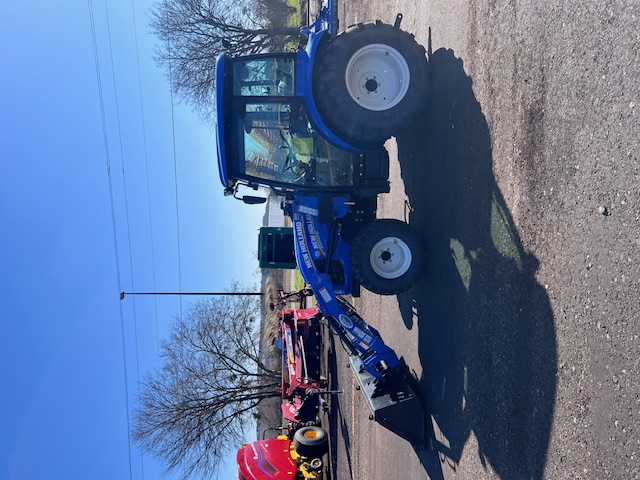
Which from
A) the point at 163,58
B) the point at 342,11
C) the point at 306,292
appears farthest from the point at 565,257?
the point at 163,58

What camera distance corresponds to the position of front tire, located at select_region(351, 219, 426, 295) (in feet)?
20.2

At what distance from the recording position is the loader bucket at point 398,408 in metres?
6.21

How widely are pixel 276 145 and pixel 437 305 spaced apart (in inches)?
115

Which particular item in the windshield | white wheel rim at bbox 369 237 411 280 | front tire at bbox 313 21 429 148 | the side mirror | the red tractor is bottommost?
the red tractor

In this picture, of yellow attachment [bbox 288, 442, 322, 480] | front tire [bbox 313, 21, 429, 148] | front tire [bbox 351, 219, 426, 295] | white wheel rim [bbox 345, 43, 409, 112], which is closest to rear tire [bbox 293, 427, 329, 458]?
yellow attachment [bbox 288, 442, 322, 480]

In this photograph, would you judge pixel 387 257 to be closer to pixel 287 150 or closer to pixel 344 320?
pixel 344 320

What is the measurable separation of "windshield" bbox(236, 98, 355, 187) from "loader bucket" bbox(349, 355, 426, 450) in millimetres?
2757

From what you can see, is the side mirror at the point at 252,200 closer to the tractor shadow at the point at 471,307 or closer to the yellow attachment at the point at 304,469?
the tractor shadow at the point at 471,307

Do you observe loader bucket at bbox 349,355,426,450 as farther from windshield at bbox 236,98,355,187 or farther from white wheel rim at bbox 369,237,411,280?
windshield at bbox 236,98,355,187

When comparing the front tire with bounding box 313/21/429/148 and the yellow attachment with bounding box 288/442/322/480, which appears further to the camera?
the yellow attachment with bounding box 288/442/322/480

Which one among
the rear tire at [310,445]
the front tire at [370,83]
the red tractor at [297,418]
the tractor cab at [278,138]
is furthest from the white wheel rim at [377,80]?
the rear tire at [310,445]

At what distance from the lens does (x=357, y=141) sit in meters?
5.95

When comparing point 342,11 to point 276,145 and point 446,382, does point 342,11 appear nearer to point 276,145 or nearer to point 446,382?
point 276,145

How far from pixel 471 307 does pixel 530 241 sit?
4.20 ft
